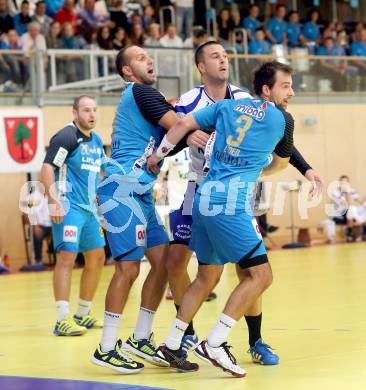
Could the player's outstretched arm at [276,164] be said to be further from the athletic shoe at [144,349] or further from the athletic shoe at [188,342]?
the athletic shoe at [144,349]

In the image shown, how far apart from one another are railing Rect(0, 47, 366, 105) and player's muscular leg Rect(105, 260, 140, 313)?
11.7 metres

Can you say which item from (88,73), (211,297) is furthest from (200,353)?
(88,73)

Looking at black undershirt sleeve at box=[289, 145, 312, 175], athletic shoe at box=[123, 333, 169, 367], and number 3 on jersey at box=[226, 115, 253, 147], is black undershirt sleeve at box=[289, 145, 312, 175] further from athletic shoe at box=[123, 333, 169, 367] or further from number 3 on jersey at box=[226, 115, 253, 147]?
athletic shoe at box=[123, 333, 169, 367]

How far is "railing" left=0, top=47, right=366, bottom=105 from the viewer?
60.8 ft

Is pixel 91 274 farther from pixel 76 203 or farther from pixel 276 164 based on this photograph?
pixel 276 164

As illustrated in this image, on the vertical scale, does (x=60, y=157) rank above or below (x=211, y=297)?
above

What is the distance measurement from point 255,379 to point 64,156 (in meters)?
3.81

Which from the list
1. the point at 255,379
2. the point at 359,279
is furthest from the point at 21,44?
the point at 255,379

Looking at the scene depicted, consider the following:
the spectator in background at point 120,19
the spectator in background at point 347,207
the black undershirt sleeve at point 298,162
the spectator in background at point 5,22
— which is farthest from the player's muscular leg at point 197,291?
the spectator in background at point 120,19

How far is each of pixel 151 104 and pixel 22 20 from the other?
1447cm

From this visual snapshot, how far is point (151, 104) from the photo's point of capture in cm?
713

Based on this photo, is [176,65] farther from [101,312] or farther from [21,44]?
[101,312]

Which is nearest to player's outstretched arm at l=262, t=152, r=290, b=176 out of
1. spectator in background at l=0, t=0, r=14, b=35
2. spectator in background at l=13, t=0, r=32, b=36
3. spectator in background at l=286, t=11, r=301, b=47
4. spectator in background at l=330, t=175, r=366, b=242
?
spectator in background at l=0, t=0, r=14, b=35

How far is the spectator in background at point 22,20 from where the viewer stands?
2084 cm
